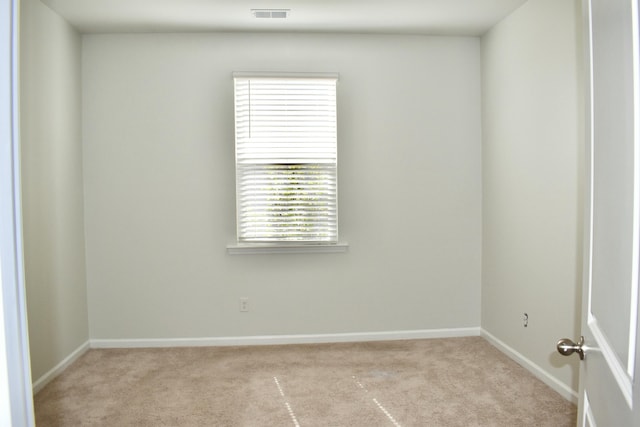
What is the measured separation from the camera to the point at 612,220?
0.88 metres

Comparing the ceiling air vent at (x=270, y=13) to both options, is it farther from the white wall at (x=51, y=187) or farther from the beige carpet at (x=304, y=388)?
the beige carpet at (x=304, y=388)

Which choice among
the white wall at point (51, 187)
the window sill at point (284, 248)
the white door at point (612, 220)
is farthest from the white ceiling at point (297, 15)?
the white door at point (612, 220)

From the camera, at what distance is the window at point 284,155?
4.06m

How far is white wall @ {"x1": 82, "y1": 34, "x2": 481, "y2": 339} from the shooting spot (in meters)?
4.05

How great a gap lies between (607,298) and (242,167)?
134 inches

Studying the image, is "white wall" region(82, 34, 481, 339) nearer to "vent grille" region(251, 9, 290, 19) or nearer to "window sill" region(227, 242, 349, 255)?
"window sill" region(227, 242, 349, 255)

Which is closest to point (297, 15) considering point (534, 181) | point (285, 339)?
point (534, 181)

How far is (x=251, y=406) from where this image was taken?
298 centimetres

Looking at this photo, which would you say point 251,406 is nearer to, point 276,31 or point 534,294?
point 534,294

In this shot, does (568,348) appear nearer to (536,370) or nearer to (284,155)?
(536,370)

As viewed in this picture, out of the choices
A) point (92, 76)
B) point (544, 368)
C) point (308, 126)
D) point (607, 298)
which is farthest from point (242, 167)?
point (607, 298)

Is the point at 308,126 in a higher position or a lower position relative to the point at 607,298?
higher

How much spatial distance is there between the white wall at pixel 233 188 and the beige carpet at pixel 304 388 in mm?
344

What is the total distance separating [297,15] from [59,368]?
3092 millimetres
